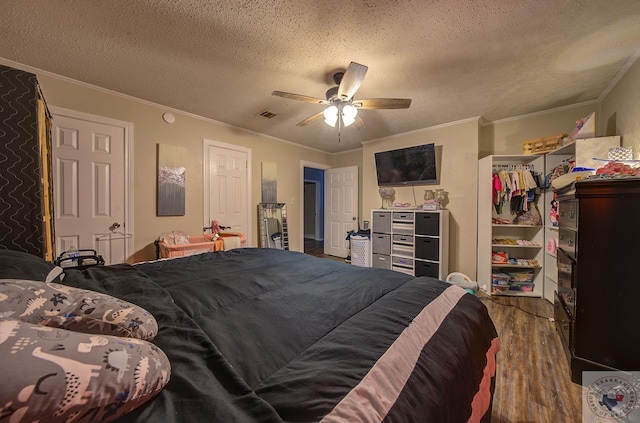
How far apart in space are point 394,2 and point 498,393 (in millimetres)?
2593

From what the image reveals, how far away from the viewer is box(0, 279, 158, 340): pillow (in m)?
0.60

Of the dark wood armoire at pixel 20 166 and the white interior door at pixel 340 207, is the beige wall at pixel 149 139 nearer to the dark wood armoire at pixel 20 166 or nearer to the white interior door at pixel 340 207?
the dark wood armoire at pixel 20 166

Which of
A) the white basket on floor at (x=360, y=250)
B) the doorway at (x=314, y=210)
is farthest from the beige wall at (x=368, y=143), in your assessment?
the doorway at (x=314, y=210)

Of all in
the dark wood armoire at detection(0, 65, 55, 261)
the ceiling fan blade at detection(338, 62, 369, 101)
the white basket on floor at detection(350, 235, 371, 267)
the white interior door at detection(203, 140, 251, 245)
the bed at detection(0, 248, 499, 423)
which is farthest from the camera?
the white basket on floor at detection(350, 235, 371, 267)

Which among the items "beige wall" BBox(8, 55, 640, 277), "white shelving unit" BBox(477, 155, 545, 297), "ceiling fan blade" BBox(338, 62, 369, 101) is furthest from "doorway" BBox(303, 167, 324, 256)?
"ceiling fan blade" BBox(338, 62, 369, 101)

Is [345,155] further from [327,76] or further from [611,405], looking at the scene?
[611,405]

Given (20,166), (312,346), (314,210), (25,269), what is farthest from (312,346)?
(314,210)

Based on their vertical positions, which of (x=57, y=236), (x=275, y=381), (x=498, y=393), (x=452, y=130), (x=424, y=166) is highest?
(x=452, y=130)

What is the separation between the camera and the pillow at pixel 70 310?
603mm

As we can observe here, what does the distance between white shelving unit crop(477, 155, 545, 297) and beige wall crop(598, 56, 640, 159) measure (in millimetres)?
683

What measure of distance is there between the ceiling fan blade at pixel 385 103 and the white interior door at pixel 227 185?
227 cm

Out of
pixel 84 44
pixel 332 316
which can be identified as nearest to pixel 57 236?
pixel 84 44

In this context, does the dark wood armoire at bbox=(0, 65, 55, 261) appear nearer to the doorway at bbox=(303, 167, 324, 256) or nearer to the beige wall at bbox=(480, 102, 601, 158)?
the doorway at bbox=(303, 167, 324, 256)

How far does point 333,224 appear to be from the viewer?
5.48 m
